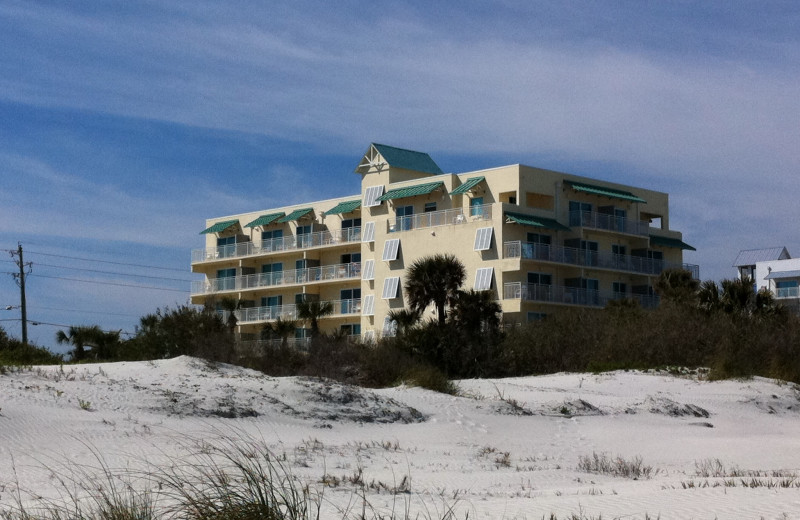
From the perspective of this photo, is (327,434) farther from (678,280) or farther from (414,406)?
(678,280)

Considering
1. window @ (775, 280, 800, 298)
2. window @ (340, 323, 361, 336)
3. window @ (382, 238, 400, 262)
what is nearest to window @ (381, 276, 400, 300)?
window @ (382, 238, 400, 262)

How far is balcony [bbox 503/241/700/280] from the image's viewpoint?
50906mm

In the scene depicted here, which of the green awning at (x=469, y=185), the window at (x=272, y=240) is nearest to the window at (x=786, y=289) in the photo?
the green awning at (x=469, y=185)

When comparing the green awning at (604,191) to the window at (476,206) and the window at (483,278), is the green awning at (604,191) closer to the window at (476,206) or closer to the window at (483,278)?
the window at (476,206)

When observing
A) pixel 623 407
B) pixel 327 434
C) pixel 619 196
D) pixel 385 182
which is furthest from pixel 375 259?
pixel 327 434

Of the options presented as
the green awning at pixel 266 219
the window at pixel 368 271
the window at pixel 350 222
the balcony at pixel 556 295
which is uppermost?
the green awning at pixel 266 219

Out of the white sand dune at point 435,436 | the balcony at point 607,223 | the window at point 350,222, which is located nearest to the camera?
the white sand dune at point 435,436

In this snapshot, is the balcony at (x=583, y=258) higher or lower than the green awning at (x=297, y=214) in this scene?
lower

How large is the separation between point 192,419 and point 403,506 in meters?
7.82

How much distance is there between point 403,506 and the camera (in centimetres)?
991

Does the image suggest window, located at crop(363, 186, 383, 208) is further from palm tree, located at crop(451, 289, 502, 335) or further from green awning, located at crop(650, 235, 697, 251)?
palm tree, located at crop(451, 289, 502, 335)

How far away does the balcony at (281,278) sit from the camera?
200 feet

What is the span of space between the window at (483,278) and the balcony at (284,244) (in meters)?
10.2

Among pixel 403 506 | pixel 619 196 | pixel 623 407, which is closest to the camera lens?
pixel 403 506
